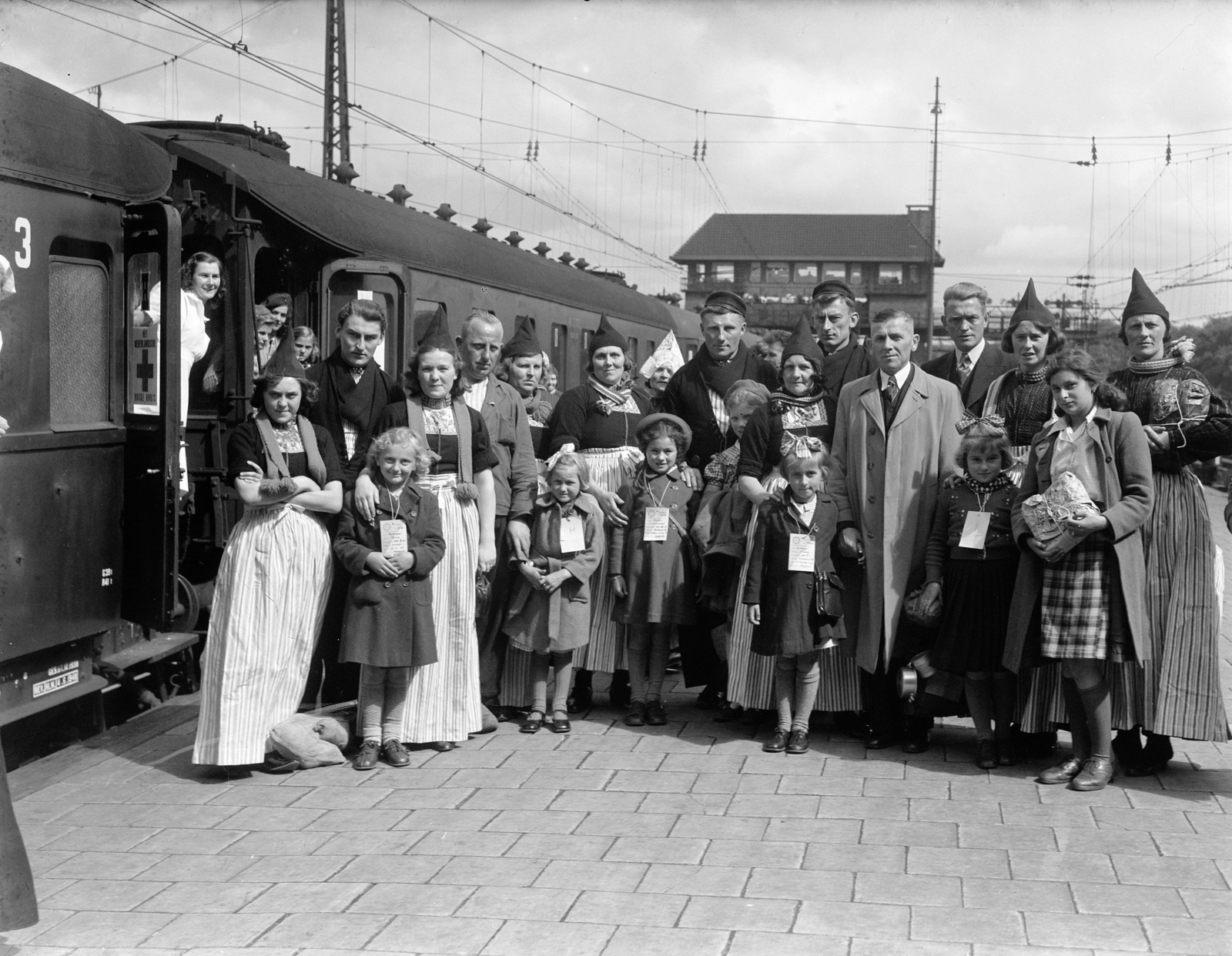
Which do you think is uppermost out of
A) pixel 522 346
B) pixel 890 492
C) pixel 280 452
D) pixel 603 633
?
pixel 522 346

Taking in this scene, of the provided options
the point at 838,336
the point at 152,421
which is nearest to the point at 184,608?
the point at 152,421

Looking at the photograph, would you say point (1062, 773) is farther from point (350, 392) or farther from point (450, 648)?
point (350, 392)

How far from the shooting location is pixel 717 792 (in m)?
5.89

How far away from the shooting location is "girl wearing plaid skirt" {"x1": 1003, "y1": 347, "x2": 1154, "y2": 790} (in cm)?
580

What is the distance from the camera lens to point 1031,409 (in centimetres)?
654

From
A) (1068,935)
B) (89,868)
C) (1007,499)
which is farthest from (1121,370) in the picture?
(89,868)

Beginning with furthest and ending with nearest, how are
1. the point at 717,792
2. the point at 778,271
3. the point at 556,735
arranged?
the point at 778,271 < the point at 556,735 < the point at 717,792

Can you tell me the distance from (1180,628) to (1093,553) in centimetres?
51

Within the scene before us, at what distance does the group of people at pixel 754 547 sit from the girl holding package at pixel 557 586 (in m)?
0.02

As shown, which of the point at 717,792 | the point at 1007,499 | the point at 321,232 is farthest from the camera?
the point at 321,232

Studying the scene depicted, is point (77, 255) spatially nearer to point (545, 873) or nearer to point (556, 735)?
point (556, 735)

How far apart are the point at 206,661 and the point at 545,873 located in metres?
2.30

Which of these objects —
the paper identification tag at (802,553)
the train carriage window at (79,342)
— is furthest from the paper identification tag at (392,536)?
the paper identification tag at (802,553)

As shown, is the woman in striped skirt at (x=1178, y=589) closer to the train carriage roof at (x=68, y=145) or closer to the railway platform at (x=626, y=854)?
the railway platform at (x=626, y=854)
